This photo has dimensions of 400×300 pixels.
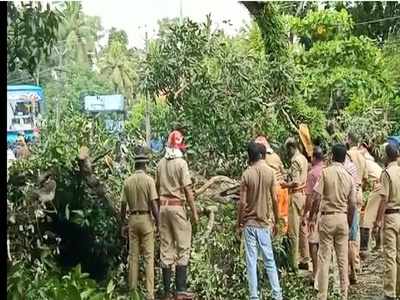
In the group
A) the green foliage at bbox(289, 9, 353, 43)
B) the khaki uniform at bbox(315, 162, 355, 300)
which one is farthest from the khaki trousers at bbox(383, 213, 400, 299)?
the green foliage at bbox(289, 9, 353, 43)

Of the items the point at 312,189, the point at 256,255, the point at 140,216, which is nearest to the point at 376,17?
the point at 312,189

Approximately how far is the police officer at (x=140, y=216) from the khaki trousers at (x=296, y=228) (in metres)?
1.36

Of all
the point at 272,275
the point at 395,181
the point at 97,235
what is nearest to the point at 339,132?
the point at 395,181

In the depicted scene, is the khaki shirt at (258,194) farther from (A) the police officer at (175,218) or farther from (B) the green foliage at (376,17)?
(B) the green foliage at (376,17)

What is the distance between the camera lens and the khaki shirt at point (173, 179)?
639cm

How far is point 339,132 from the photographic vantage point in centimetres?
793

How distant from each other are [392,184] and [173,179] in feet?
5.60

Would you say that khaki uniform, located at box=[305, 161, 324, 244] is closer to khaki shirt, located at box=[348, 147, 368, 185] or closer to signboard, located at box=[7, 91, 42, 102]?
khaki shirt, located at box=[348, 147, 368, 185]

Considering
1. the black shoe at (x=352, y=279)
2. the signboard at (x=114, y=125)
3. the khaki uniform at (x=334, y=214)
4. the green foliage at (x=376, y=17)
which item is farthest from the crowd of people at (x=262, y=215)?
the green foliage at (x=376, y=17)

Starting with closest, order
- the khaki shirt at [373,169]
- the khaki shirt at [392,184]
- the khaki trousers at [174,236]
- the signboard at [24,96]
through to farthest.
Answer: the signboard at [24,96] < the khaki trousers at [174,236] < the khaki shirt at [392,184] < the khaki shirt at [373,169]

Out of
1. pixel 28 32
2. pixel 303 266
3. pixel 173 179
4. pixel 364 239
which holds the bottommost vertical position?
pixel 303 266

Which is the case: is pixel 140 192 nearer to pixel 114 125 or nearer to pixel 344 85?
pixel 114 125

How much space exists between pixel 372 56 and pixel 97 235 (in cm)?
355

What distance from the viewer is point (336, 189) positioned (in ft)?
20.6
